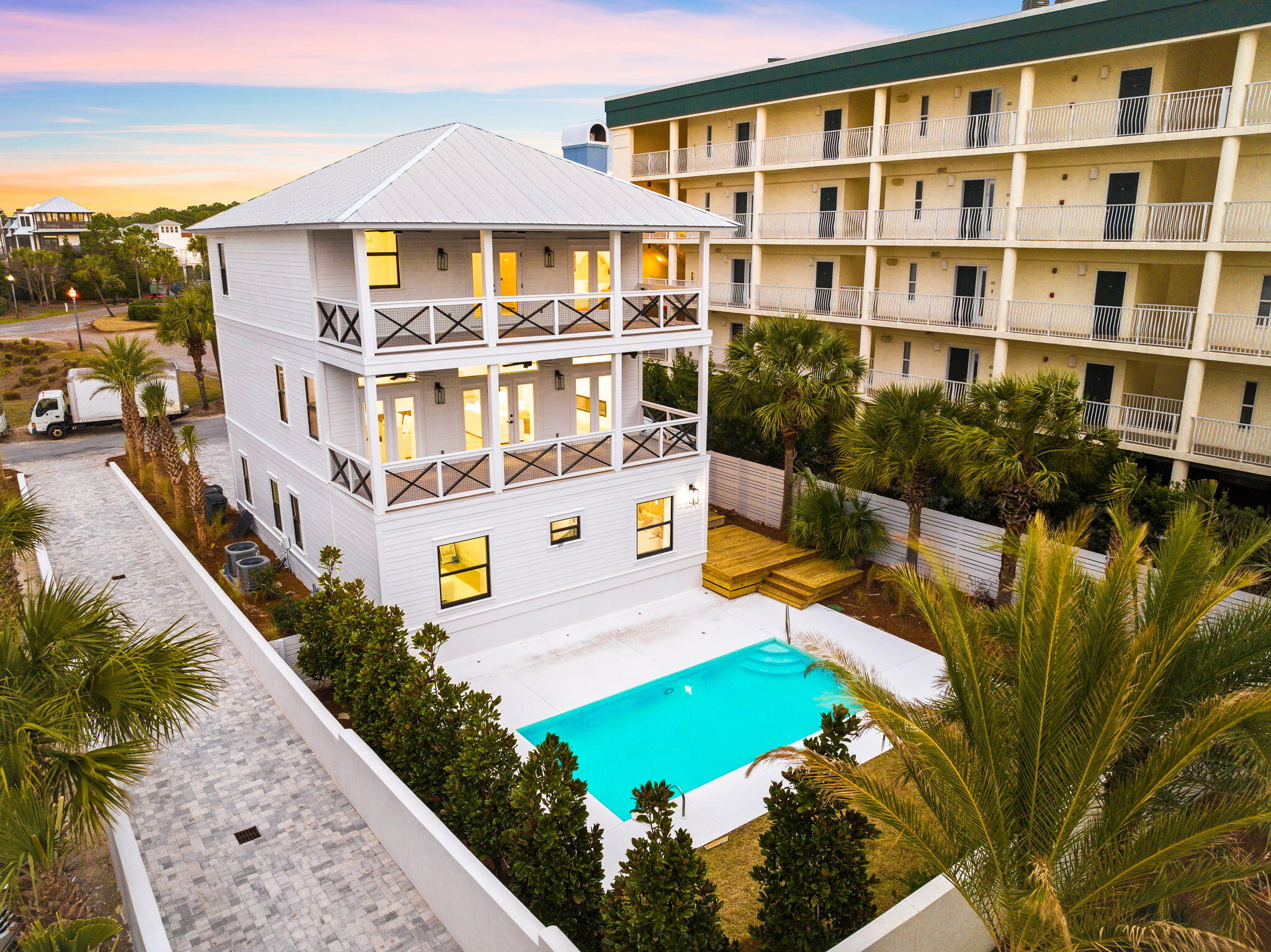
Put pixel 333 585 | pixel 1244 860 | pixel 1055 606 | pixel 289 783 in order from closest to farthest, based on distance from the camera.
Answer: pixel 1055 606 < pixel 1244 860 < pixel 289 783 < pixel 333 585

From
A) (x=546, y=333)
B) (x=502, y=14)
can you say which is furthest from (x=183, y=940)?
(x=502, y=14)

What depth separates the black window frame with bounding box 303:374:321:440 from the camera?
676 inches

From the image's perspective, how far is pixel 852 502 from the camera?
784 inches

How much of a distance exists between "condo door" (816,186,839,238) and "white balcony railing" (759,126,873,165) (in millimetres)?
1045

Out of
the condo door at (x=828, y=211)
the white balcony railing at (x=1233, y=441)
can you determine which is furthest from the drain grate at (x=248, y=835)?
the condo door at (x=828, y=211)

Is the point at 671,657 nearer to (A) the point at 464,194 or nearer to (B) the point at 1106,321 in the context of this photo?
(A) the point at 464,194

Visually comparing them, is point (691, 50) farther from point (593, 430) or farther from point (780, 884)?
point (780, 884)

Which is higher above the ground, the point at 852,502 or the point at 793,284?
the point at 793,284

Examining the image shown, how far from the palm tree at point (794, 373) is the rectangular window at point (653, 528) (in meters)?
3.16

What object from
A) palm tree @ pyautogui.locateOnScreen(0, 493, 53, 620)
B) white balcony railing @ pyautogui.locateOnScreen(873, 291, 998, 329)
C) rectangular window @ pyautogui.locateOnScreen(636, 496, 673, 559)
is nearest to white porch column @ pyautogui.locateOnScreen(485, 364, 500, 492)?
rectangular window @ pyautogui.locateOnScreen(636, 496, 673, 559)

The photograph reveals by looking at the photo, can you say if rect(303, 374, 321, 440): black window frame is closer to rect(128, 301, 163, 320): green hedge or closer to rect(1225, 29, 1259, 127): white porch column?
rect(1225, 29, 1259, 127): white porch column

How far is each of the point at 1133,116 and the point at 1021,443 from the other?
430 inches

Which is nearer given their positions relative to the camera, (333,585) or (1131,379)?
(333,585)

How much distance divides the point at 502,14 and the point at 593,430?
25.1m
